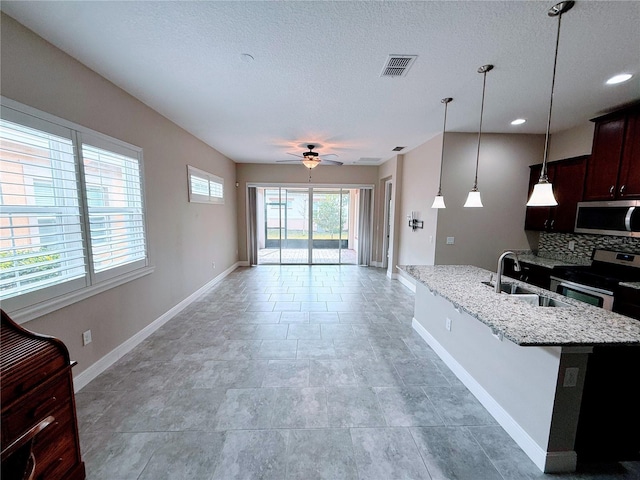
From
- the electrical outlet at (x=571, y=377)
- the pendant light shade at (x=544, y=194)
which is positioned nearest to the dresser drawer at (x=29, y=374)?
the electrical outlet at (x=571, y=377)

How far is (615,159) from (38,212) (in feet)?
18.3

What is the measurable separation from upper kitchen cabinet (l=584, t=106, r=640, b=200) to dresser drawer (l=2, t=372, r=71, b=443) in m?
5.09

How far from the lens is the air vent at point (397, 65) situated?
2.09m

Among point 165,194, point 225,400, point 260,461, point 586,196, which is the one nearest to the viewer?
point 260,461

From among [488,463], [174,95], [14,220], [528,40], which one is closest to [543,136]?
[528,40]

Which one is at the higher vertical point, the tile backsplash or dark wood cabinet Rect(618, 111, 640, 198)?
dark wood cabinet Rect(618, 111, 640, 198)

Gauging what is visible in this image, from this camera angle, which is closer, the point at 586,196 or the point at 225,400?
the point at 225,400

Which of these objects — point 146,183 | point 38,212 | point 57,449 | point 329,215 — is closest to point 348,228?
point 329,215

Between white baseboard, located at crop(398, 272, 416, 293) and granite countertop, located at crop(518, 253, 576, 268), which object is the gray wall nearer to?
white baseboard, located at crop(398, 272, 416, 293)

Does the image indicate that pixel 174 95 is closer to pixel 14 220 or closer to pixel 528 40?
pixel 14 220

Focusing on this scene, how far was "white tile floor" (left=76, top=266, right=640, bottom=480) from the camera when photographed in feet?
5.34

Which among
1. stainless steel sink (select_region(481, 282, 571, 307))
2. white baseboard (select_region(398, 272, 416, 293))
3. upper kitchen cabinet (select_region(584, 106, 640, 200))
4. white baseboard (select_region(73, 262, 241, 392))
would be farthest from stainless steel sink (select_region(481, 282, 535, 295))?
white baseboard (select_region(73, 262, 241, 392))

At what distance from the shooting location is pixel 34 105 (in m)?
1.89

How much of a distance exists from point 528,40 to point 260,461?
3.42m
